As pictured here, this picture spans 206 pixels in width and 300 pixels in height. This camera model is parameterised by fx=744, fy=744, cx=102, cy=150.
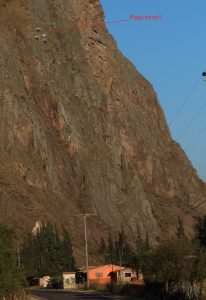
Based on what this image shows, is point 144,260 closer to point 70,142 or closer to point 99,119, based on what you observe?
point 70,142

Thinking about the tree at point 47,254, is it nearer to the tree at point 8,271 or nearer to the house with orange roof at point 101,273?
the house with orange roof at point 101,273

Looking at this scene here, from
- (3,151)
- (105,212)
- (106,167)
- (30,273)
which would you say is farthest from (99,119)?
(30,273)

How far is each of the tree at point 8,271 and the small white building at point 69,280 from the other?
43.6m

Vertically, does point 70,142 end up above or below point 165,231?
above

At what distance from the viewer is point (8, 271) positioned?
195ft

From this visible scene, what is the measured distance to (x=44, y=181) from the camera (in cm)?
15838

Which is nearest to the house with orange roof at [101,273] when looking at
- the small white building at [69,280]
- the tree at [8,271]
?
the small white building at [69,280]

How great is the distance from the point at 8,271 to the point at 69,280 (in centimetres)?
5302

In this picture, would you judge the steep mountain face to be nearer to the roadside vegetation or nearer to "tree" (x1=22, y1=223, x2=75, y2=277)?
"tree" (x1=22, y1=223, x2=75, y2=277)

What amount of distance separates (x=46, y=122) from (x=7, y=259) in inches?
4435

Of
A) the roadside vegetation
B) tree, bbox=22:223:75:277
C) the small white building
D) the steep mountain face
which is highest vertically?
the steep mountain face

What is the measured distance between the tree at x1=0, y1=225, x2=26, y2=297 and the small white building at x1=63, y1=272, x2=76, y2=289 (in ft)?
143

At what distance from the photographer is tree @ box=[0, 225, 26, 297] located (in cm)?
5794

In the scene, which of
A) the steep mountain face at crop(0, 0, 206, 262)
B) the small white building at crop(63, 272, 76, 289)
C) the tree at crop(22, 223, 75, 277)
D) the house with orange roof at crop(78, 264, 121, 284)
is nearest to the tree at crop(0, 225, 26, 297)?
the small white building at crop(63, 272, 76, 289)
